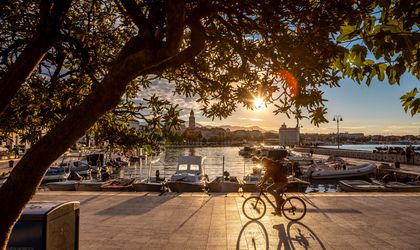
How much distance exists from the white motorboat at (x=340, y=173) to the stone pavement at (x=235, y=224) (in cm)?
2274

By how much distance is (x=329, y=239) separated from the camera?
28.9 feet

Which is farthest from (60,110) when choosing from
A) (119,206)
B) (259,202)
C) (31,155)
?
(119,206)

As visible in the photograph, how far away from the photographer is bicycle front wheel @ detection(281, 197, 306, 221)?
10.7 meters

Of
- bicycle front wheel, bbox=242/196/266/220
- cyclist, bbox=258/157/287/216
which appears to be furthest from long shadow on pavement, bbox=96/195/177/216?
cyclist, bbox=258/157/287/216

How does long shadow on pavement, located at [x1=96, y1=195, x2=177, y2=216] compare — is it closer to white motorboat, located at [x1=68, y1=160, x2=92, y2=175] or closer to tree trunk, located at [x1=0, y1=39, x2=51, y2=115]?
tree trunk, located at [x1=0, y1=39, x2=51, y2=115]

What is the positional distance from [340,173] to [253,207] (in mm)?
29473

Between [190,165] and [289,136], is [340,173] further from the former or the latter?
[289,136]

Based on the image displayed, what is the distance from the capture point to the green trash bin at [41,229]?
16.3 feet

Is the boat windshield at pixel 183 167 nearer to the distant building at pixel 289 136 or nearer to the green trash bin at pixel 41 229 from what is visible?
the green trash bin at pixel 41 229

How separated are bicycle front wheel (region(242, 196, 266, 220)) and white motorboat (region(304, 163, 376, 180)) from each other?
29.1 metres

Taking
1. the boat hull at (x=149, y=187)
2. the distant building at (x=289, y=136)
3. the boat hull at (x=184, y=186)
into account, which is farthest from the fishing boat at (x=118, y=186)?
the distant building at (x=289, y=136)

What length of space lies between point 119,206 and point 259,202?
5.54 m

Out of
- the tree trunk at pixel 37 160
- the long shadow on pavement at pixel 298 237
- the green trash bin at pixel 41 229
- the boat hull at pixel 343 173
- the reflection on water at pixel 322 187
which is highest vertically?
the tree trunk at pixel 37 160

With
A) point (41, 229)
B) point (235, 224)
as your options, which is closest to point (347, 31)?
point (41, 229)
